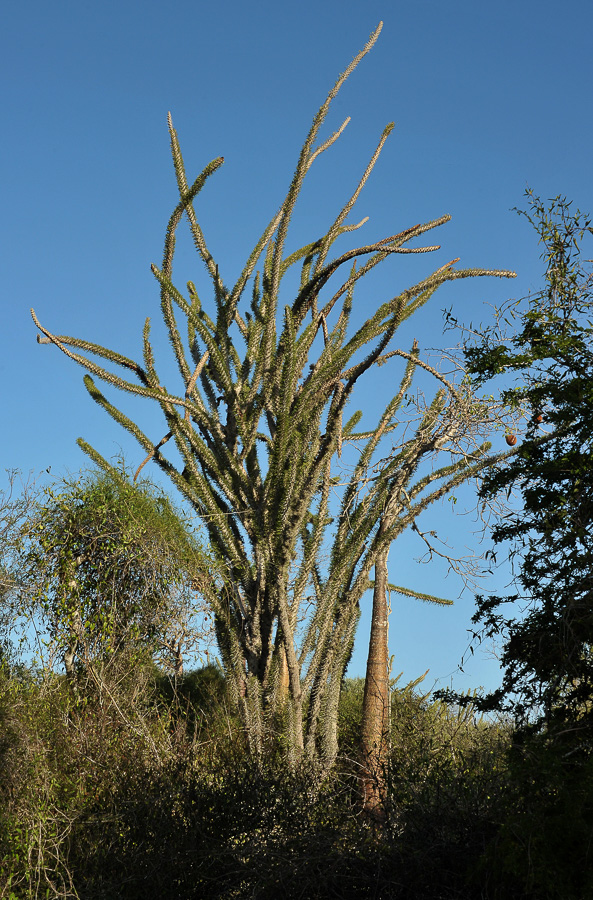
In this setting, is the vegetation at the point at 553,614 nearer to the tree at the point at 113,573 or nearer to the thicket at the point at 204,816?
the thicket at the point at 204,816

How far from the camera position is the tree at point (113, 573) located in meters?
8.34

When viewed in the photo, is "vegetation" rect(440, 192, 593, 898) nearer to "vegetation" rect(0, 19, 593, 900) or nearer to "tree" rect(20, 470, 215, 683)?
"vegetation" rect(0, 19, 593, 900)

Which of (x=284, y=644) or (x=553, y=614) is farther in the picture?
(x=284, y=644)

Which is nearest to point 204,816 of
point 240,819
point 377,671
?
point 240,819

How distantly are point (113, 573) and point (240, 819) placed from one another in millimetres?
3677

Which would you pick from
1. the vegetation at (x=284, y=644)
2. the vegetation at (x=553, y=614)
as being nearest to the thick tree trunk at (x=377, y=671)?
the vegetation at (x=284, y=644)

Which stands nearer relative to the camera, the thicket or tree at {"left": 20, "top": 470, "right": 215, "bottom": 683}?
the thicket

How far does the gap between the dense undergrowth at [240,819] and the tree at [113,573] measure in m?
0.54

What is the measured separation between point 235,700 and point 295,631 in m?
0.86

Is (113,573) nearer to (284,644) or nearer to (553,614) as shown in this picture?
(284,644)

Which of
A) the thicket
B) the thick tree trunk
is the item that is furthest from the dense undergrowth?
the thick tree trunk

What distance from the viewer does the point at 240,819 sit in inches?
227

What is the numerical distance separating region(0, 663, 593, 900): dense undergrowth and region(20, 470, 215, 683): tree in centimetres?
54

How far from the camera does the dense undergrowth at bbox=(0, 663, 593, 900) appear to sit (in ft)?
14.0
